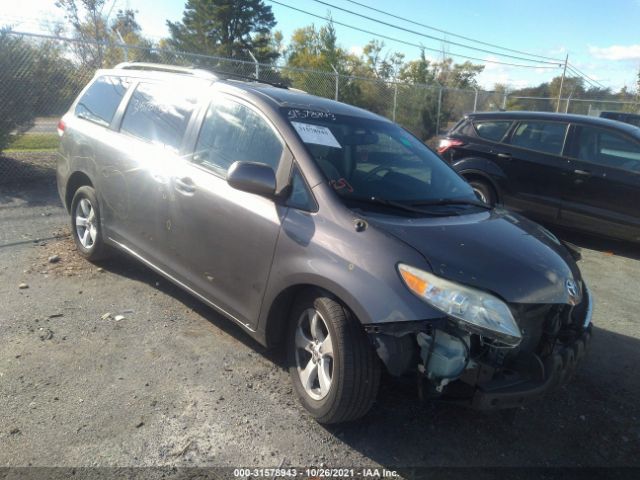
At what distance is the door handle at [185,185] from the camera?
139 inches

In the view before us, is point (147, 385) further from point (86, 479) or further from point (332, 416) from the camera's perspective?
point (332, 416)

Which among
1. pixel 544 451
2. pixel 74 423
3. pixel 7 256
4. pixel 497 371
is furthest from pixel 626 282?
pixel 7 256

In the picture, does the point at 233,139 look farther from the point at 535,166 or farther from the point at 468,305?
the point at 535,166

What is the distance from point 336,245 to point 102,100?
3278mm

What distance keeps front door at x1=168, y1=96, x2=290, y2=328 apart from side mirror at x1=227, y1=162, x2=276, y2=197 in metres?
0.14

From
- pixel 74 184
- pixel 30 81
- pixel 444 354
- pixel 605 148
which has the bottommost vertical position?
pixel 444 354

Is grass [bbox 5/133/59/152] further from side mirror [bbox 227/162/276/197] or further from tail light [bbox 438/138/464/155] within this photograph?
side mirror [bbox 227/162/276/197]

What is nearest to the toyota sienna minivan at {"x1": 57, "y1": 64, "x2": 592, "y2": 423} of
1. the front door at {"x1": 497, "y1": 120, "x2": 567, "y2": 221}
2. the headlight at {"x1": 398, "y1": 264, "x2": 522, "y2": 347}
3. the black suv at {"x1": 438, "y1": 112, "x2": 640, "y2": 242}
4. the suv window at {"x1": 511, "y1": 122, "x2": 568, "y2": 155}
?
the headlight at {"x1": 398, "y1": 264, "x2": 522, "y2": 347}

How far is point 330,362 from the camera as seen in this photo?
110 inches

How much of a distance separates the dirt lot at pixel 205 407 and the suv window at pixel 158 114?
138cm

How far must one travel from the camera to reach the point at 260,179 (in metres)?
2.95

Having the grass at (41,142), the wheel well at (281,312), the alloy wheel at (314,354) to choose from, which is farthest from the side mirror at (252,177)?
the grass at (41,142)

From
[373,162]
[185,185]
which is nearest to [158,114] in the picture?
[185,185]

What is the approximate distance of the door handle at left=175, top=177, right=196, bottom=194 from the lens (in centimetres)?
354
